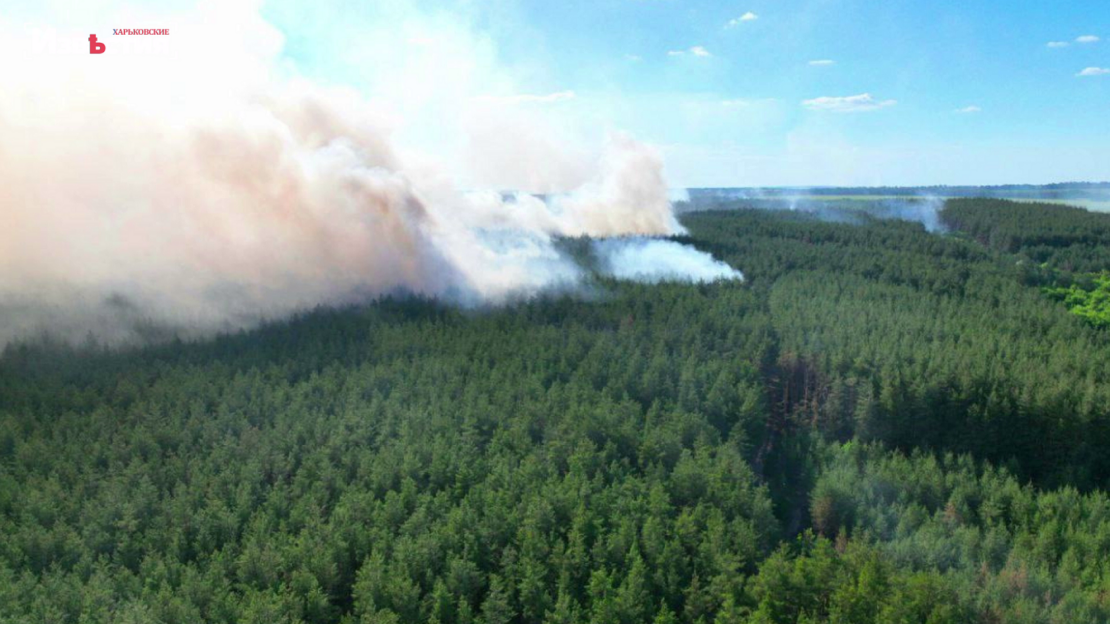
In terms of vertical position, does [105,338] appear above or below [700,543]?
above

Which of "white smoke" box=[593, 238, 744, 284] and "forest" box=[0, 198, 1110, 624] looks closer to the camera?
"forest" box=[0, 198, 1110, 624]

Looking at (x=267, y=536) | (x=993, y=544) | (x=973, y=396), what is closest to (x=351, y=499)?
(x=267, y=536)

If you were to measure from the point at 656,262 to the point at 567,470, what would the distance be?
216 ft

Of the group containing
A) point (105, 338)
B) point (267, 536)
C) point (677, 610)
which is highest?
point (105, 338)

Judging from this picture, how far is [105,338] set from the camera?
6838 centimetres

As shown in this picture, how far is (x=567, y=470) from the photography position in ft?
137

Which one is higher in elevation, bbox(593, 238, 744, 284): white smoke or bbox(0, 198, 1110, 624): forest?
bbox(593, 238, 744, 284): white smoke

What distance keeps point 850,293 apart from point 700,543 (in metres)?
57.1

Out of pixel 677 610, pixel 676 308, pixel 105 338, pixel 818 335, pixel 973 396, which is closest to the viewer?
pixel 677 610

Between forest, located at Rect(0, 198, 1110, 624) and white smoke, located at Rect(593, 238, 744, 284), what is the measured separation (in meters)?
21.7

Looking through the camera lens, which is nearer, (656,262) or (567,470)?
(567,470)

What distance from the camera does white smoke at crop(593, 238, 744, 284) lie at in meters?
96.2

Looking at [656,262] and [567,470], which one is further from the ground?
[656,262]

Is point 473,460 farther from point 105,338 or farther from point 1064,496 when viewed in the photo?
point 105,338
